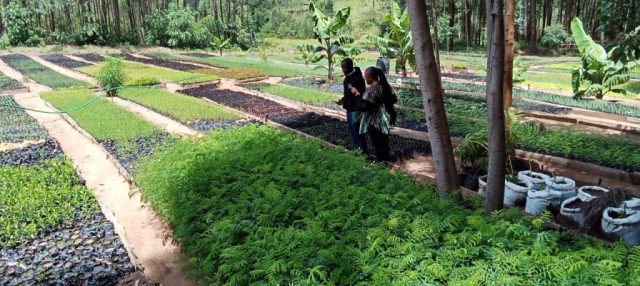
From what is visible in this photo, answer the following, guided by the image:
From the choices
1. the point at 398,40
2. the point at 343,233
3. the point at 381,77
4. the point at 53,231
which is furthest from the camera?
the point at 398,40

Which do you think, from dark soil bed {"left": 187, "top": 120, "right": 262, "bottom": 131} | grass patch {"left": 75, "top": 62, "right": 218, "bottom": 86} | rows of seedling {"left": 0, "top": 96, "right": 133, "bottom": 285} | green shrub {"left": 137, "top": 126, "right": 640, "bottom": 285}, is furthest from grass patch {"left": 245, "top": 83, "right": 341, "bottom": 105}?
green shrub {"left": 137, "top": 126, "right": 640, "bottom": 285}

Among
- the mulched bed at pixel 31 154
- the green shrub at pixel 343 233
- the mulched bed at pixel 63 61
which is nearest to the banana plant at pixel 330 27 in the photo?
the mulched bed at pixel 31 154

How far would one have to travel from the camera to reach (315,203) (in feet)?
13.8

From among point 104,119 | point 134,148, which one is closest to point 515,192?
point 134,148

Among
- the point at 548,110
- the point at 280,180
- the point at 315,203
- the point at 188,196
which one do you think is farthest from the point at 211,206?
the point at 548,110

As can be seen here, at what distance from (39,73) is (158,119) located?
1223 centimetres

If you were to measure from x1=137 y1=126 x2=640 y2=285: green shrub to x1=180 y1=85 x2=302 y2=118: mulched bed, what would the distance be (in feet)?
20.7

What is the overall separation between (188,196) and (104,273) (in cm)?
111

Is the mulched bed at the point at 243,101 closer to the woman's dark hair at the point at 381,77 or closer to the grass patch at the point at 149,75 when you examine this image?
the grass patch at the point at 149,75

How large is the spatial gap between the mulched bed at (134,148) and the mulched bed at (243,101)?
300 centimetres

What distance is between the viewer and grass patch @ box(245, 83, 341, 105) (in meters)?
13.1

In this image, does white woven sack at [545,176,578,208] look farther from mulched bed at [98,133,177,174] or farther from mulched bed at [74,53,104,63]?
mulched bed at [74,53,104,63]

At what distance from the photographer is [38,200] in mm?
5855

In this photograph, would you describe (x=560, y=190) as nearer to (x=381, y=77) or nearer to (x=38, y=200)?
(x=381, y=77)
